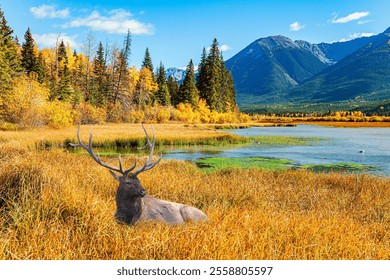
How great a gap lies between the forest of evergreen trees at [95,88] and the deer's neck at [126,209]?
2807 centimetres

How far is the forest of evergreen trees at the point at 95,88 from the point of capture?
3212 cm

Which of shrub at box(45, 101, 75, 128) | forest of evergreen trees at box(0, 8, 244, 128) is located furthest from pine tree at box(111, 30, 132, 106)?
shrub at box(45, 101, 75, 128)

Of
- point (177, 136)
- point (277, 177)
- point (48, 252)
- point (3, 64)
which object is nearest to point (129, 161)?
point (277, 177)

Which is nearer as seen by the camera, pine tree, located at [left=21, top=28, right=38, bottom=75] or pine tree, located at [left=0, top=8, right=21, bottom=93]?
pine tree, located at [left=0, top=8, right=21, bottom=93]

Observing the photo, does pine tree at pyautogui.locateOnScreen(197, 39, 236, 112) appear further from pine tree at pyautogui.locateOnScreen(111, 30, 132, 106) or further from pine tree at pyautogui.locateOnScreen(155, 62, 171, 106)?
pine tree at pyautogui.locateOnScreen(111, 30, 132, 106)

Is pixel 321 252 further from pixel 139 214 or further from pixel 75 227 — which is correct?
pixel 75 227

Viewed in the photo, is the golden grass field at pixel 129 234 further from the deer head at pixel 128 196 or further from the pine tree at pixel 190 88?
the pine tree at pixel 190 88

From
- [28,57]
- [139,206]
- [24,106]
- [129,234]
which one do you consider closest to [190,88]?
[28,57]

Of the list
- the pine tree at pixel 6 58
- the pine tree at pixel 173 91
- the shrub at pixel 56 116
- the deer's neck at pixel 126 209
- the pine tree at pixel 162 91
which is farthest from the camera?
the pine tree at pixel 173 91

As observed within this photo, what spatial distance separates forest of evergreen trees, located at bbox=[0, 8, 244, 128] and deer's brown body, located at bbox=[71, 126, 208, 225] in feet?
90.7

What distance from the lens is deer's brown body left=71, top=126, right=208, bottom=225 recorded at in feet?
15.0

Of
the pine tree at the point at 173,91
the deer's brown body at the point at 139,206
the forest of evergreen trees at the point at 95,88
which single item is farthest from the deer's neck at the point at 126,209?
the pine tree at the point at 173,91

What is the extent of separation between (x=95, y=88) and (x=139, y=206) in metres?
46.5

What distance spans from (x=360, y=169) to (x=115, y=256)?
58.2ft
